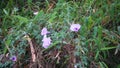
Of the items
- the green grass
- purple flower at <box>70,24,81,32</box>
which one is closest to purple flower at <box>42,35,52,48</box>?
the green grass

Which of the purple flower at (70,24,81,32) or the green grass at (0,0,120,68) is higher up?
the purple flower at (70,24,81,32)

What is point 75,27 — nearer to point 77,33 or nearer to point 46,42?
point 77,33

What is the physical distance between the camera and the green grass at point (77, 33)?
71.8 inches

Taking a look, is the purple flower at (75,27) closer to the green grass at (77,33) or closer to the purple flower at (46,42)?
the green grass at (77,33)

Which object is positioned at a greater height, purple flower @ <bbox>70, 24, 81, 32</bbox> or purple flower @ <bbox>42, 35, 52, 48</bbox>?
purple flower @ <bbox>70, 24, 81, 32</bbox>

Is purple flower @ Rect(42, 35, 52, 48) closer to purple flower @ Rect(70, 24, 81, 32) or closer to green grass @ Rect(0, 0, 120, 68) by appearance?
green grass @ Rect(0, 0, 120, 68)

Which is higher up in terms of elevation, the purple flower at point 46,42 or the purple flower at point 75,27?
the purple flower at point 75,27

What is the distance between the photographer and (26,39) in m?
1.95

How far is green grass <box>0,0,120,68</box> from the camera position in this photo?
182cm

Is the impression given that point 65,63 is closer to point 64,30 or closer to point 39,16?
point 64,30

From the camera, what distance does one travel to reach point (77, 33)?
191cm

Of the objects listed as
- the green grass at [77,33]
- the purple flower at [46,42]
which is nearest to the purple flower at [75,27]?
the green grass at [77,33]

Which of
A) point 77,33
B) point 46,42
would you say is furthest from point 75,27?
point 46,42

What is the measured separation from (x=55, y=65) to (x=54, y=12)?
457 millimetres
